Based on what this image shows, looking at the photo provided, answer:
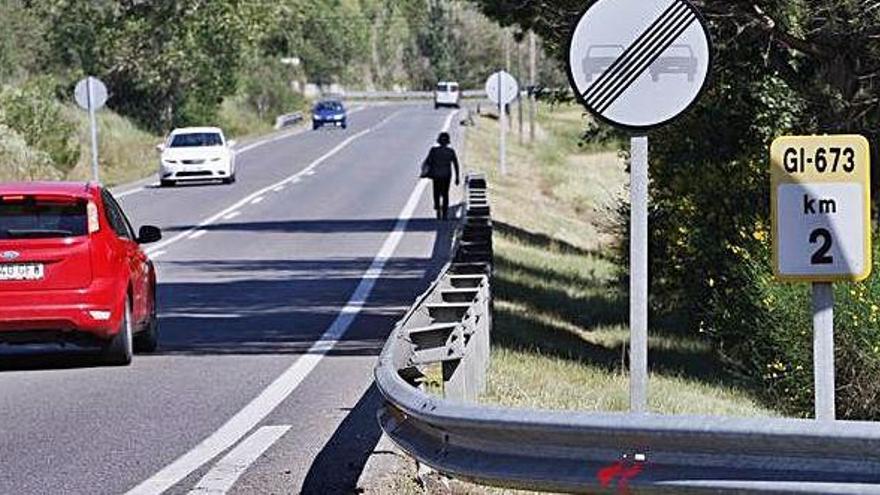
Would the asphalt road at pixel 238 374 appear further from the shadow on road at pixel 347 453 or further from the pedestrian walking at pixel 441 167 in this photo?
the pedestrian walking at pixel 441 167

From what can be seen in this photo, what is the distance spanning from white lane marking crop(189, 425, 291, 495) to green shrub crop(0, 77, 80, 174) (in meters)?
37.4

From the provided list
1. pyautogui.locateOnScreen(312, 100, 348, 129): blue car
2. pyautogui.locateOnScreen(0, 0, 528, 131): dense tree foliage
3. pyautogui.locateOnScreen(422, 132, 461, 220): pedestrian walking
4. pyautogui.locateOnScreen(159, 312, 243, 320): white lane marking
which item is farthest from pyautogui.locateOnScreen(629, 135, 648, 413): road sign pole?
pyautogui.locateOnScreen(312, 100, 348, 129): blue car

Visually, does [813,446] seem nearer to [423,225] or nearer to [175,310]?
[175,310]

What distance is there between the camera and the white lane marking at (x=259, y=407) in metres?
9.78

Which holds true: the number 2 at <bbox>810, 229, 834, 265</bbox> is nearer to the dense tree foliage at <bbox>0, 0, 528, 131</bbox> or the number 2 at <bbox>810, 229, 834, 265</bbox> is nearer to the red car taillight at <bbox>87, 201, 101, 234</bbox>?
the red car taillight at <bbox>87, 201, 101, 234</bbox>

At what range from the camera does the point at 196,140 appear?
4738cm

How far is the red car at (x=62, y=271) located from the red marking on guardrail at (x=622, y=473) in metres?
8.66

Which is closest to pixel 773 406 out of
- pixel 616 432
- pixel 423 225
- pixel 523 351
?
pixel 523 351

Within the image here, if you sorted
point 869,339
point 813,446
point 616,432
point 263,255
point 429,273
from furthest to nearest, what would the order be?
point 263,255
point 429,273
point 869,339
point 616,432
point 813,446

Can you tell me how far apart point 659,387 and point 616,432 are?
992 cm

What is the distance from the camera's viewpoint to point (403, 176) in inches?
1953

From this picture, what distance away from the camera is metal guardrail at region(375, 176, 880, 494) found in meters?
6.02

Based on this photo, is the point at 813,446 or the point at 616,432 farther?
the point at 616,432

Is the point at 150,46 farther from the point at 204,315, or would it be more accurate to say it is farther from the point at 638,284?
the point at 638,284
